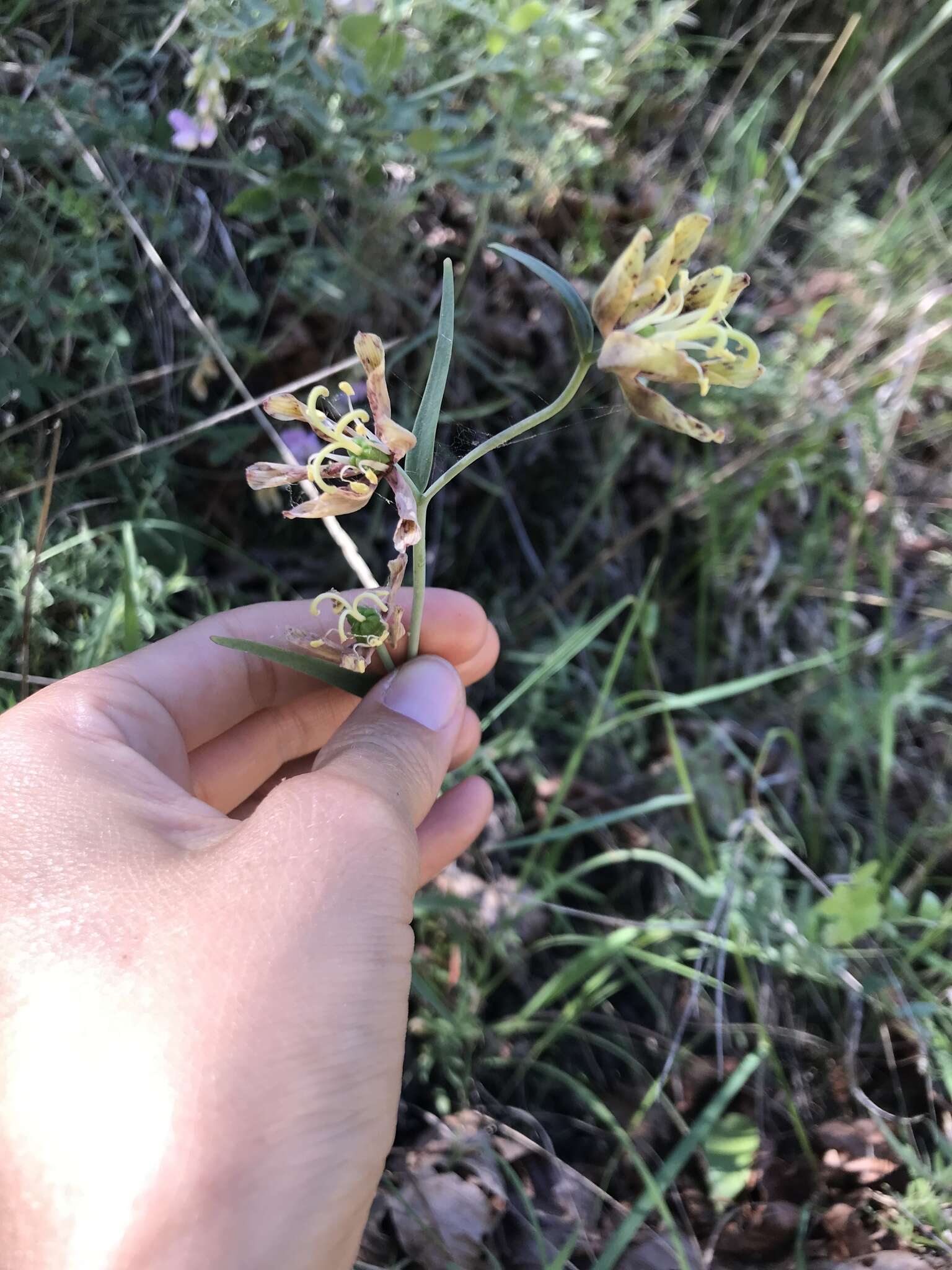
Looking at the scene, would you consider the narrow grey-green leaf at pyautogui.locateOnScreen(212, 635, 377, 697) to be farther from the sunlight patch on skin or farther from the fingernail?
the sunlight patch on skin

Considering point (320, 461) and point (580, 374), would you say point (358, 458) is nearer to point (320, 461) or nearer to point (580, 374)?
point (320, 461)

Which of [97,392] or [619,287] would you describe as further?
[97,392]

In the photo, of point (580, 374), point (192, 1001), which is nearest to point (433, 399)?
point (580, 374)

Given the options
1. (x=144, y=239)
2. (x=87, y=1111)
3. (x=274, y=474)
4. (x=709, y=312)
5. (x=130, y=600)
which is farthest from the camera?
(x=144, y=239)

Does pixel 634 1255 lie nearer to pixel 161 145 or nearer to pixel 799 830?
pixel 799 830

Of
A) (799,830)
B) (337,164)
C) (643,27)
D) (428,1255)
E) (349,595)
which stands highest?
Answer: (643,27)

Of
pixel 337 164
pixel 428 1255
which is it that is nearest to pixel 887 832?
pixel 428 1255

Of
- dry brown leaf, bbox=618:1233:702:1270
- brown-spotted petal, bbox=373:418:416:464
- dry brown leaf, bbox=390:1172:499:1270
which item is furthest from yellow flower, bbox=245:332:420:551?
dry brown leaf, bbox=618:1233:702:1270
